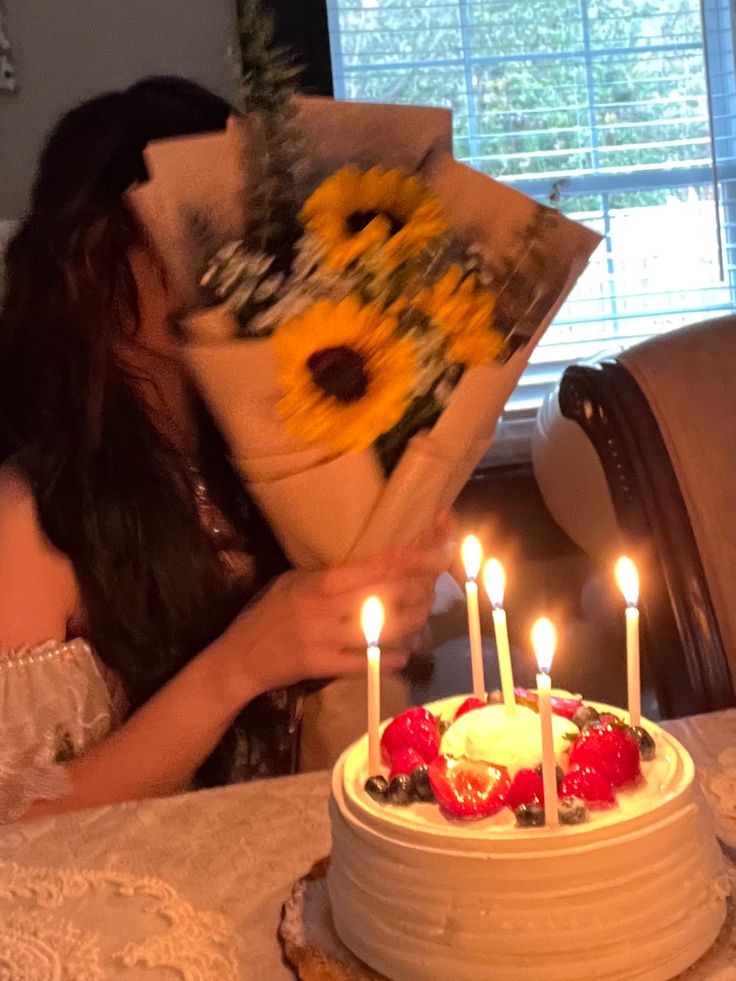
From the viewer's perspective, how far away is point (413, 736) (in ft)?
2.50

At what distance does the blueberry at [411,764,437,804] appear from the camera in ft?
2.29

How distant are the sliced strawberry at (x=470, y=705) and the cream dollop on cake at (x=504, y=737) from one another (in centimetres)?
5

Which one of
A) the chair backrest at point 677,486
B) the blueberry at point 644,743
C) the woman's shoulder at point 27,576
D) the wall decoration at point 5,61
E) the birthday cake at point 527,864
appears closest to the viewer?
the birthday cake at point 527,864

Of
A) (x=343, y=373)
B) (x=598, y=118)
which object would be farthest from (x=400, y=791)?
(x=598, y=118)

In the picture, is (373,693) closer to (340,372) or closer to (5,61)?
(340,372)

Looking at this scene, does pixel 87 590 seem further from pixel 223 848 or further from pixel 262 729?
pixel 223 848

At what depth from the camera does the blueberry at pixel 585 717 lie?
2.50ft

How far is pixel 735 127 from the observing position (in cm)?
238

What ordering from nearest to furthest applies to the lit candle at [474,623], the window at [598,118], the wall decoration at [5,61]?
the lit candle at [474,623] → the wall decoration at [5,61] → the window at [598,118]

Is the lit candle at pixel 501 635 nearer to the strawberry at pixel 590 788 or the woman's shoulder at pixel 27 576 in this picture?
the strawberry at pixel 590 788

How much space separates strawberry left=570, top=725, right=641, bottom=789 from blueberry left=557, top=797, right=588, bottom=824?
4cm

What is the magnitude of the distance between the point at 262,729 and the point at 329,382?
0.56 meters

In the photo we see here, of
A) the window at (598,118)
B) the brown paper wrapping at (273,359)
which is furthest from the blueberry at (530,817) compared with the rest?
the window at (598,118)

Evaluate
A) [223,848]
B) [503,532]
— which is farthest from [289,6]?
[223,848]
